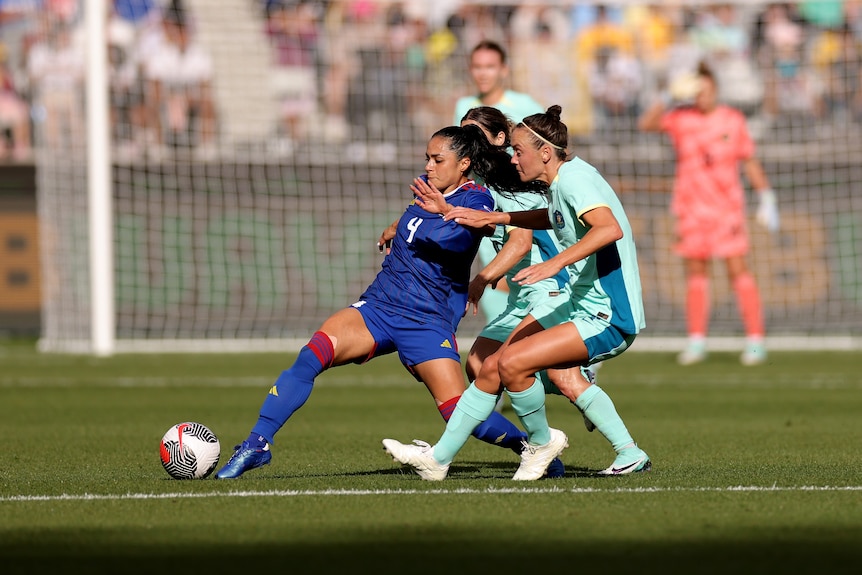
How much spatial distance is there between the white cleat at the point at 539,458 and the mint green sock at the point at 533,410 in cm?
3

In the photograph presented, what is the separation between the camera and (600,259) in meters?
6.51

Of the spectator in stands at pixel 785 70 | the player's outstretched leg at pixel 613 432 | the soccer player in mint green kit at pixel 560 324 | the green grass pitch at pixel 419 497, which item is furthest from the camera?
the spectator in stands at pixel 785 70

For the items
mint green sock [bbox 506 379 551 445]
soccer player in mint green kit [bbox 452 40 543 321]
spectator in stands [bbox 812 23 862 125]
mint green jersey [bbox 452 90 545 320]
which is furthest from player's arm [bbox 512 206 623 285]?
spectator in stands [bbox 812 23 862 125]

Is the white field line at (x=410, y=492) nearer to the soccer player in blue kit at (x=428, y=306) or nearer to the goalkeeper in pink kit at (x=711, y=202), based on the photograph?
the soccer player in blue kit at (x=428, y=306)

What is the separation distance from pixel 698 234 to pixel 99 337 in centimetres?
673

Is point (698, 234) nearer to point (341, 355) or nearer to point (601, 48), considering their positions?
point (601, 48)

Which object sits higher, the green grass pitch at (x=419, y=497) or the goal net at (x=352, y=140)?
the goal net at (x=352, y=140)

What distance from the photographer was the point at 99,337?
15.5 metres

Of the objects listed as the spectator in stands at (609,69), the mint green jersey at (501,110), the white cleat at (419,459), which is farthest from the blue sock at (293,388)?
the spectator in stands at (609,69)

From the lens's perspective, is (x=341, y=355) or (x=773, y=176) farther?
(x=773, y=176)

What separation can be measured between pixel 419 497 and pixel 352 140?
1303 cm

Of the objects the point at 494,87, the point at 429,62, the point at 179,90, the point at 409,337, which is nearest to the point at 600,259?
the point at 409,337

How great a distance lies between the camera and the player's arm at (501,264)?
675cm

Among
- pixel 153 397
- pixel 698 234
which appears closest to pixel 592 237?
pixel 153 397
